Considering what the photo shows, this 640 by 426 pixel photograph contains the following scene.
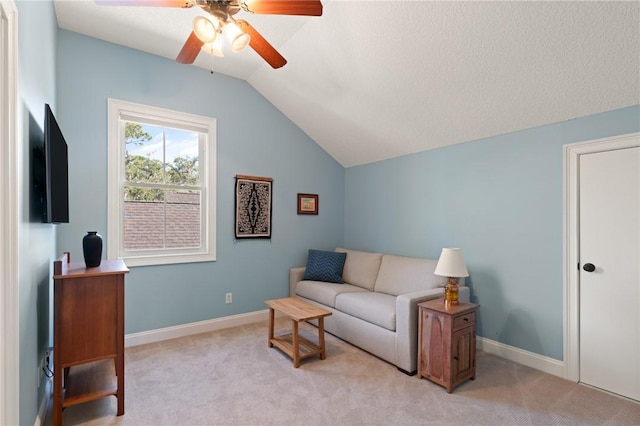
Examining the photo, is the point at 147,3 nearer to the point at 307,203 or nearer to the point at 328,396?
the point at 328,396

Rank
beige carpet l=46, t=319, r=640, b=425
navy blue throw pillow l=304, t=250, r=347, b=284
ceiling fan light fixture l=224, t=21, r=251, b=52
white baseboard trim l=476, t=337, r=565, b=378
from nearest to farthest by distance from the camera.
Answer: ceiling fan light fixture l=224, t=21, r=251, b=52 < beige carpet l=46, t=319, r=640, b=425 < white baseboard trim l=476, t=337, r=565, b=378 < navy blue throw pillow l=304, t=250, r=347, b=284

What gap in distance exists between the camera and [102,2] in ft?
5.63

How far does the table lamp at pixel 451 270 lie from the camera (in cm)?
266

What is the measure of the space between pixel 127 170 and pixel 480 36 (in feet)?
11.1

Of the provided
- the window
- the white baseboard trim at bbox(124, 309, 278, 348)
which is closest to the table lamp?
the white baseboard trim at bbox(124, 309, 278, 348)

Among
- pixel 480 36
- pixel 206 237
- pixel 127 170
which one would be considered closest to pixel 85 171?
pixel 127 170

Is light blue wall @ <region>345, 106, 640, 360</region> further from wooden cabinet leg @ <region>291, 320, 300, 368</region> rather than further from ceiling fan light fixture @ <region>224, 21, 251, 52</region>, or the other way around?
ceiling fan light fixture @ <region>224, 21, 251, 52</region>

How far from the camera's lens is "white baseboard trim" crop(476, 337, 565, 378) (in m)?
2.70

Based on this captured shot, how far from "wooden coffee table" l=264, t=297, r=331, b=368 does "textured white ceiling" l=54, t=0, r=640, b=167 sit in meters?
2.14

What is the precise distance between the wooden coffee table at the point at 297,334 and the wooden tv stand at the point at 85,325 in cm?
128

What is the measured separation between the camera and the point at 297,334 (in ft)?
9.27

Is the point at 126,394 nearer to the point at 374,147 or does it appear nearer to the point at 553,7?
the point at 374,147

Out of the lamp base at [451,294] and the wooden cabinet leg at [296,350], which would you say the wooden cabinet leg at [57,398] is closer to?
the wooden cabinet leg at [296,350]

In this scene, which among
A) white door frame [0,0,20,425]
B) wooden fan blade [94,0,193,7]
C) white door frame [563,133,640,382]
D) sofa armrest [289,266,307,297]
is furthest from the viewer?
sofa armrest [289,266,307,297]
